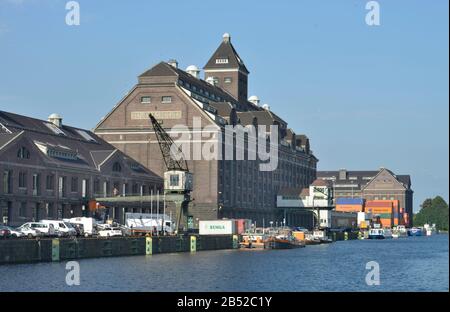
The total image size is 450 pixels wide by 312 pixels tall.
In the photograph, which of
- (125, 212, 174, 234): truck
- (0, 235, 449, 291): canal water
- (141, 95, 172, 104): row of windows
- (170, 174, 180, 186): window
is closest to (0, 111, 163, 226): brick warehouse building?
(125, 212, 174, 234): truck

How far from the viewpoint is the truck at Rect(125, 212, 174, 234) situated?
460 feet

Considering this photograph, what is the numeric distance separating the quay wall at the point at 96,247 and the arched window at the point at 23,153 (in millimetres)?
20217

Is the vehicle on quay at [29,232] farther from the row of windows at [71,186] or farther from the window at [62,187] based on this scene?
the window at [62,187]

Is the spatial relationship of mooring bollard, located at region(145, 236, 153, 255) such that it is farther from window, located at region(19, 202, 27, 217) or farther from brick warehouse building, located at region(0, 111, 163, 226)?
window, located at region(19, 202, 27, 217)

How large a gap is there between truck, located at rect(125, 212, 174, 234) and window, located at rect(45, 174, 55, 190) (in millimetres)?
13373

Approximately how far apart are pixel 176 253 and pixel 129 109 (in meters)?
57.6

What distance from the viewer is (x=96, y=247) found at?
108 metres

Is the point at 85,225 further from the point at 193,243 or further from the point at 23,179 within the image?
the point at 193,243

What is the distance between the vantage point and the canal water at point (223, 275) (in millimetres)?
73938

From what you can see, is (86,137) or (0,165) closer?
(0,165)

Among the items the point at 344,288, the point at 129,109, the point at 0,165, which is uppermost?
the point at 129,109
